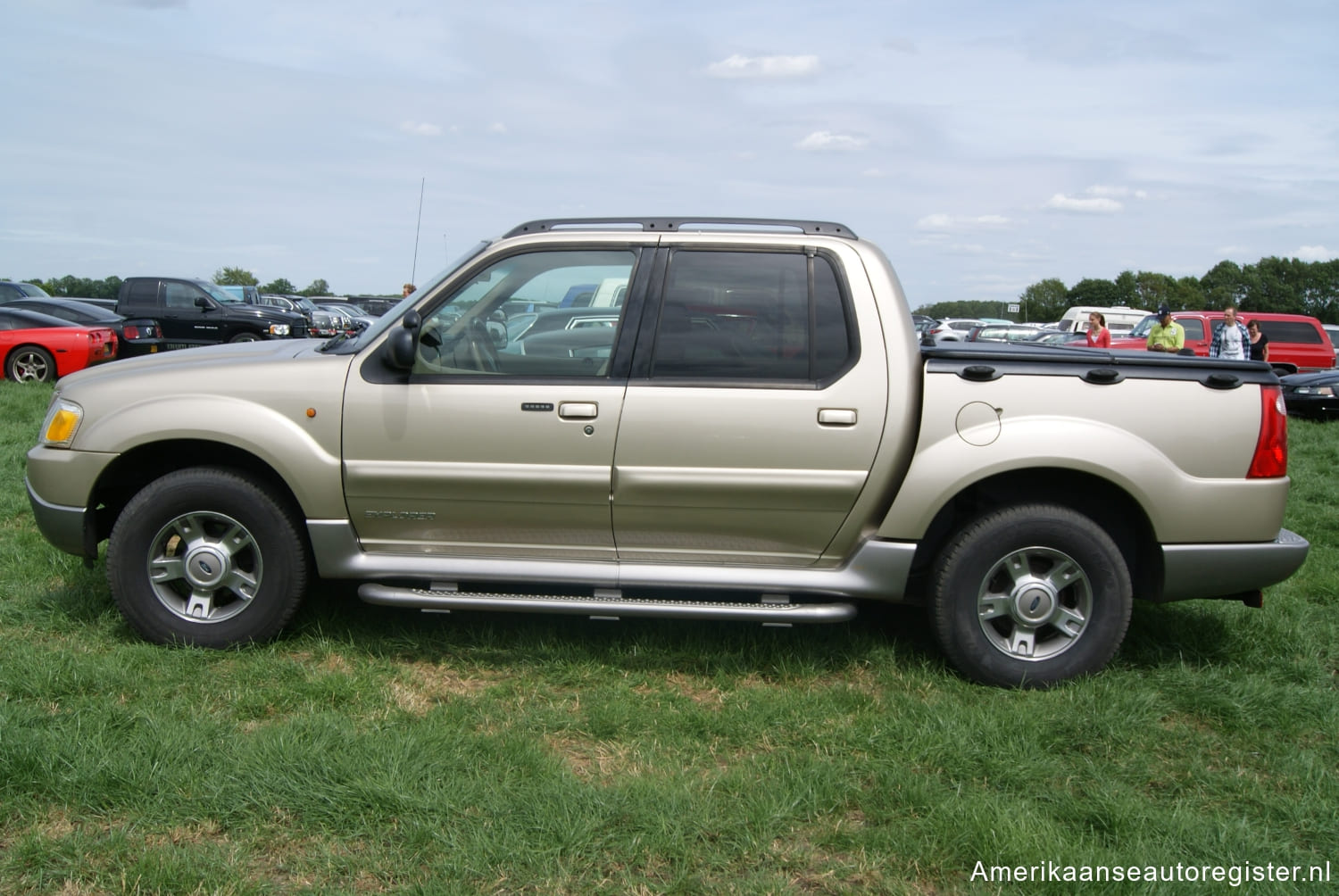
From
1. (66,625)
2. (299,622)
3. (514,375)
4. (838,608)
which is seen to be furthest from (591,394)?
(66,625)

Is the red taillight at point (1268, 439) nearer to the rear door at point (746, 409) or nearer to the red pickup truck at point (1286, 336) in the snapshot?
the rear door at point (746, 409)

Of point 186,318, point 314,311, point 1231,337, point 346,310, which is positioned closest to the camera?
point 1231,337

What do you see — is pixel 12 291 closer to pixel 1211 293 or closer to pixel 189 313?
pixel 189 313

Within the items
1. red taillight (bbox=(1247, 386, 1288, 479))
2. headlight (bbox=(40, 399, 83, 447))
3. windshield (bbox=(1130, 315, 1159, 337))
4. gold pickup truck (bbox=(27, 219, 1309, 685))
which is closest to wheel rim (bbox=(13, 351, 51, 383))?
headlight (bbox=(40, 399, 83, 447))

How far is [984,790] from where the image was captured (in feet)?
11.0

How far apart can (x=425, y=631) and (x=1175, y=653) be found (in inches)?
132

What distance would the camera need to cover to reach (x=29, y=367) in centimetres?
1482

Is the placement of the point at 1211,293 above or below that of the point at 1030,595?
above

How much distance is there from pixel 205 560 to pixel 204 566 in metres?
0.03

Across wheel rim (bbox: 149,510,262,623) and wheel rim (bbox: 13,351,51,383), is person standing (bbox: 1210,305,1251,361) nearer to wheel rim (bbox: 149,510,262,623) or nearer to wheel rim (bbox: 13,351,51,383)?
wheel rim (bbox: 149,510,262,623)

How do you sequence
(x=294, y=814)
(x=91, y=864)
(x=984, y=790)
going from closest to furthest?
(x=91, y=864), (x=294, y=814), (x=984, y=790)

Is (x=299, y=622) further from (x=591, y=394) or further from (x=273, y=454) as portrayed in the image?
(x=591, y=394)

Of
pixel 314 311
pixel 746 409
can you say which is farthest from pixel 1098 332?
pixel 314 311

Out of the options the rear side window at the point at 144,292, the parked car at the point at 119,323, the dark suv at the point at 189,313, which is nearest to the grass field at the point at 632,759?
the parked car at the point at 119,323
